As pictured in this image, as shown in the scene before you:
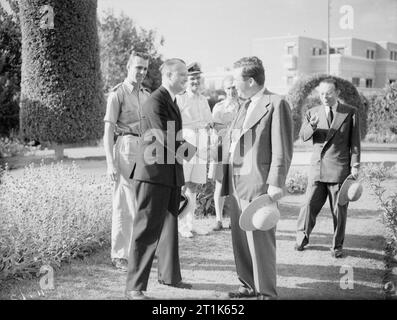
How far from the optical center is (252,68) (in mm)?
3766

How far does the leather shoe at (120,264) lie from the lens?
15.8 ft

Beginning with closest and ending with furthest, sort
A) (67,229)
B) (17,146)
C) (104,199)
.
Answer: (67,229)
(104,199)
(17,146)

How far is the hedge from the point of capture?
11.1 metres

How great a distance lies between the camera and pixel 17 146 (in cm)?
1354

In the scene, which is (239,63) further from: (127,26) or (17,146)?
(127,26)

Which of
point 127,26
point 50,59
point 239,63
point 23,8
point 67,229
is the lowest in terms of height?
point 67,229

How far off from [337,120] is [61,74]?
315 inches

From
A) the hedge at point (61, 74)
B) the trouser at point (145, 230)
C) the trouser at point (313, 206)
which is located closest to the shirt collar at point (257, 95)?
the trouser at point (145, 230)

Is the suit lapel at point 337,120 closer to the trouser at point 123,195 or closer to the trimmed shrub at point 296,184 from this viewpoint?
the trouser at point 123,195

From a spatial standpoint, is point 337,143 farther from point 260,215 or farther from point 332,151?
point 260,215

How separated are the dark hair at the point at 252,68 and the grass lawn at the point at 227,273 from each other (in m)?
1.93
